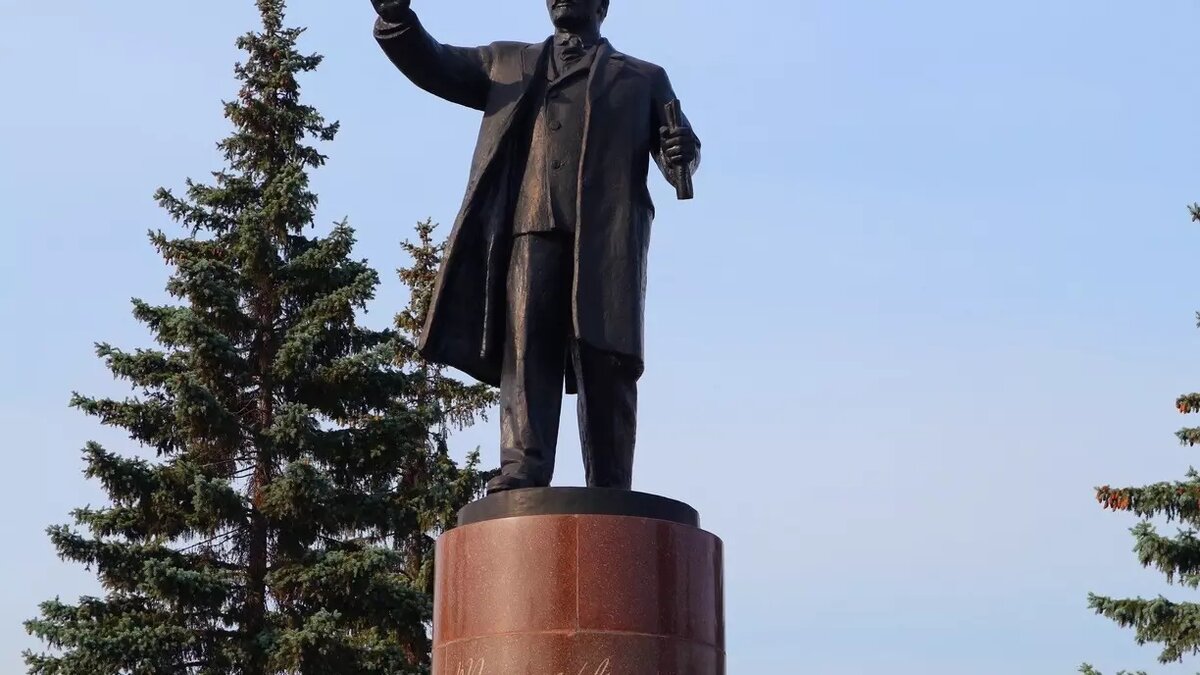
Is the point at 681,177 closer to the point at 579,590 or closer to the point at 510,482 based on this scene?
the point at 510,482

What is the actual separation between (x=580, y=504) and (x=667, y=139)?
77.4 inches

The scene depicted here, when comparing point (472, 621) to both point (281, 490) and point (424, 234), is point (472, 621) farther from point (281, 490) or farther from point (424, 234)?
point (424, 234)

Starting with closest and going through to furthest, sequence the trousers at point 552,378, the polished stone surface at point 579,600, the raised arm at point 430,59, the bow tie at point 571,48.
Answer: the polished stone surface at point 579,600 < the trousers at point 552,378 < the raised arm at point 430,59 < the bow tie at point 571,48

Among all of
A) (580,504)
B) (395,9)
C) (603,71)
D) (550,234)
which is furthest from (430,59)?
(580,504)

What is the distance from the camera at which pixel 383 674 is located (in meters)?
18.6

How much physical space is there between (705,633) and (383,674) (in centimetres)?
1155

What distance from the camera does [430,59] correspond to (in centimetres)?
857

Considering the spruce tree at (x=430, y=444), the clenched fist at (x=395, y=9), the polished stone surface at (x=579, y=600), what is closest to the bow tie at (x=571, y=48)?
the clenched fist at (x=395, y=9)

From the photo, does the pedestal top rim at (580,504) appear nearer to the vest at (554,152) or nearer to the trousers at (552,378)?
the trousers at (552,378)

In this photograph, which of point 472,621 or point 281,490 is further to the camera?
point 281,490

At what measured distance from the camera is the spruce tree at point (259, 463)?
18641 mm

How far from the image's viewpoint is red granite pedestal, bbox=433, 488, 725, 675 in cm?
726

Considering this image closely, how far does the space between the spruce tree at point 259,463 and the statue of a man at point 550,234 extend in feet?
34.7

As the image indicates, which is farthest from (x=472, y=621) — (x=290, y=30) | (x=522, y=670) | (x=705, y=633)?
(x=290, y=30)
